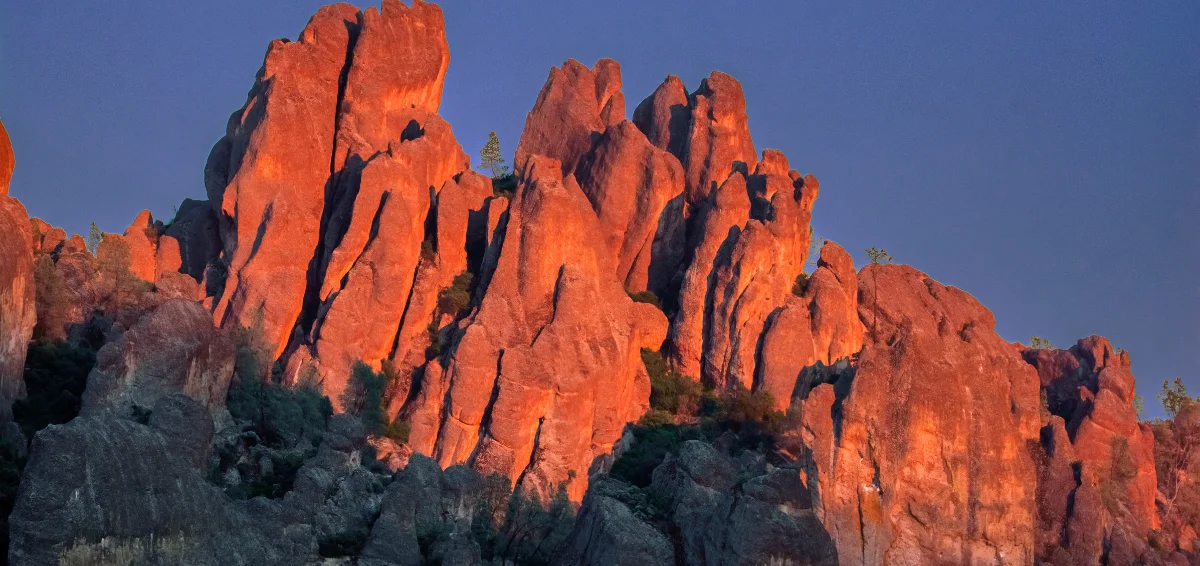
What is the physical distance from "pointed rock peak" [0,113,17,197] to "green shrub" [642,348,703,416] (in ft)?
89.1

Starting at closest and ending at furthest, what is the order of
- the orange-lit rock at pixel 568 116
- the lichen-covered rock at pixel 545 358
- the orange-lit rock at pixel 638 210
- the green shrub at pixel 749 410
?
the lichen-covered rock at pixel 545 358
the green shrub at pixel 749 410
the orange-lit rock at pixel 638 210
the orange-lit rock at pixel 568 116

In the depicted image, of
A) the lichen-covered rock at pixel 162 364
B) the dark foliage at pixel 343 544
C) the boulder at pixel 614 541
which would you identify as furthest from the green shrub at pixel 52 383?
the boulder at pixel 614 541

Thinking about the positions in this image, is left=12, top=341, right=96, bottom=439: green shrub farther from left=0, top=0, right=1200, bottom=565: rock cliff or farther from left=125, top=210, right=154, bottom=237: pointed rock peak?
left=125, top=210, right=154, bottom=237: pointed rock peak

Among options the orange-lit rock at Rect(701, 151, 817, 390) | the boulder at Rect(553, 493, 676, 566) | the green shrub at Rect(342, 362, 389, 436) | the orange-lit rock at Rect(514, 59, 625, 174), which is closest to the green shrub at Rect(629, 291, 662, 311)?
the orange-lit rock at Rect(701, 151, 817, 390)

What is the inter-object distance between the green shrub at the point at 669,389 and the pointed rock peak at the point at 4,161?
89.1ft

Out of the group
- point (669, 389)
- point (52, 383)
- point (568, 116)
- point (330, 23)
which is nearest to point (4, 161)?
point (52, 383)

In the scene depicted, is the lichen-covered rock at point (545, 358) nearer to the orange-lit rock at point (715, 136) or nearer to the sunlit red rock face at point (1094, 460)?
the orange-lit rock at point (715, 136)

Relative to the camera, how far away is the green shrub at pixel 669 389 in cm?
5369

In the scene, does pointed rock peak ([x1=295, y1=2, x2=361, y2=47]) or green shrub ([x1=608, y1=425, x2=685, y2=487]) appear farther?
pointed rock peak ([x1=295, y1=2, x2=361, y2=47])

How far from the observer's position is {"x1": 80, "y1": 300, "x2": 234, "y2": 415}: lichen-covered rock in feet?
131

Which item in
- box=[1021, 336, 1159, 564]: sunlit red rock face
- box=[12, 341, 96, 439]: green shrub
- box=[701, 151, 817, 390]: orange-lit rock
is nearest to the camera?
box=[12, 341, 96, 439]: green shrub

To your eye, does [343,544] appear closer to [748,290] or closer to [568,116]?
[748,290]

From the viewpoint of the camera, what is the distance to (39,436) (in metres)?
27.4

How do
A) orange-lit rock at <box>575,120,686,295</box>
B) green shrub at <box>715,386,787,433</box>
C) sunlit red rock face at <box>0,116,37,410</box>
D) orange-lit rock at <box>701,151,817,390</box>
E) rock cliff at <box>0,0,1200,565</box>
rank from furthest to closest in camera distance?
orange-lit rock at <box>575,120,686,295</box> < orange-lit rock at <box>701,151,817,390</box> < green shrub at <box>715,386,787,433</box> < sunlit red rock face at <box>0,116,37,410</box> < rock cliff at <box>0,0,1200,565</box>
